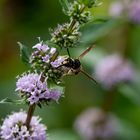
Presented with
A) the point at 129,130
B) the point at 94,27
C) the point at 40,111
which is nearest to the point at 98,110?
the point at 129,130

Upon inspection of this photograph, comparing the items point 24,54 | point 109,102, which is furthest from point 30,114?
point 109,102

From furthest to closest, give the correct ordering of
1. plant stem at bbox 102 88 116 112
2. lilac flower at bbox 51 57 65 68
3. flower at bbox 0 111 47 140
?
plant stem at bbox 102 88 116 112, flower at bbox 0 111 47 140, lilac flower at bbox 51 57 65 68

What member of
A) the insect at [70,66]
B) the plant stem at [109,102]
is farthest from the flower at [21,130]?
the plant stem at [109,102]

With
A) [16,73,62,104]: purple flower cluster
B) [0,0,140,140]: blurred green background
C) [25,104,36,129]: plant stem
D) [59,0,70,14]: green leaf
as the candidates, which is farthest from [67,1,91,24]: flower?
[0,0,140,140]: blurred green background

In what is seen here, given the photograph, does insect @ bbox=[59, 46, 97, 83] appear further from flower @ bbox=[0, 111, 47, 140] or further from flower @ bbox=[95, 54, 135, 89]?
flower @ bbox=[95, 54, 135, 89]

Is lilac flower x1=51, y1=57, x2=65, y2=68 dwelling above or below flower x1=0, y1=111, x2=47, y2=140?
above

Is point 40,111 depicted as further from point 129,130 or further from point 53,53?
point 53,53
